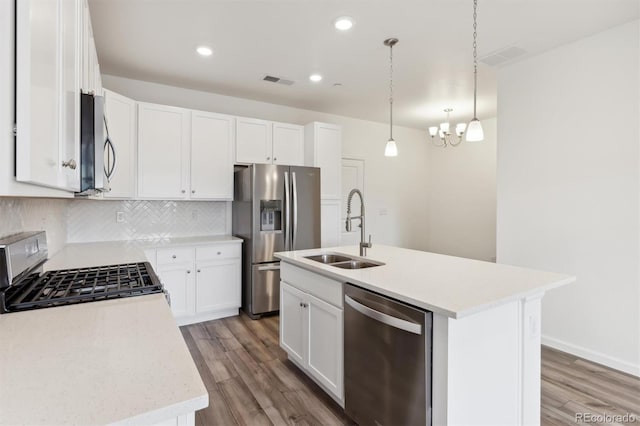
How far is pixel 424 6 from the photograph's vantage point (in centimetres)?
237

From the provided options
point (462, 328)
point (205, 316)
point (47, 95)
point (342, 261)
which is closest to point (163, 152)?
point (205, 316)

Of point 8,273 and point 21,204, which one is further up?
point 21,204

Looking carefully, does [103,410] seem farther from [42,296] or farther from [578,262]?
[578,262]

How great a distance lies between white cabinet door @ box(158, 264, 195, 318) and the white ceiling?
2.13m

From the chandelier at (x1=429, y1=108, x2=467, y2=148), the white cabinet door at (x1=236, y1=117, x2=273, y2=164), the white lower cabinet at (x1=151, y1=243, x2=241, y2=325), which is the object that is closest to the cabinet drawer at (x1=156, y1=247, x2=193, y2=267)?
the white lower cabinet at (x1=151, y1=243, x2=241, y2=325)

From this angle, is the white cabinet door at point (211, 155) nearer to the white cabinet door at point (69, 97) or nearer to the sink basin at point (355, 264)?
the sink basin at point (355, 264)

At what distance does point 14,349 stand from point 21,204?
1197mm

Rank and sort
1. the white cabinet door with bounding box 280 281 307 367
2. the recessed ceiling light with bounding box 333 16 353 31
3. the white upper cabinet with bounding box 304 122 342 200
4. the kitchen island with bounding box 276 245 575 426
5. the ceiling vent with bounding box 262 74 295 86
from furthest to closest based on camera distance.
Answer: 1. the white upper cabinet with bounding box 304 122 342 200
2. the ceiling vent with bounding box 262 74 295 86
3. the recessed ceiling light with bounding box 333 16 353 31
4. the white cabinet door with bounding box 280 281 307 367
5. the kitchen island with bounding box 276 245 575 426

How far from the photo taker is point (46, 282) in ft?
5.22

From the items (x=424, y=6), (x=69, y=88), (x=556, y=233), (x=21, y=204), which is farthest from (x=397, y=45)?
(x=21, y=204)

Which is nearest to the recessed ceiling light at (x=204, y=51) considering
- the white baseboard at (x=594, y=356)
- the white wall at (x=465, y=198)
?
the white baseboard at (x=594, y=356)

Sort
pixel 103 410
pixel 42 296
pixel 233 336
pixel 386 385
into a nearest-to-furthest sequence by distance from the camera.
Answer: pixel 103 410 → pixel 42 296 → pixel 386 385 → pixel 233 336

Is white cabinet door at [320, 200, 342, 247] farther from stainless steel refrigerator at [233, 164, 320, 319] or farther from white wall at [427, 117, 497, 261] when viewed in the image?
white wall at [427, 117, 497, 261]

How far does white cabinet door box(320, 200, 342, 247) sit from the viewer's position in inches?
181
